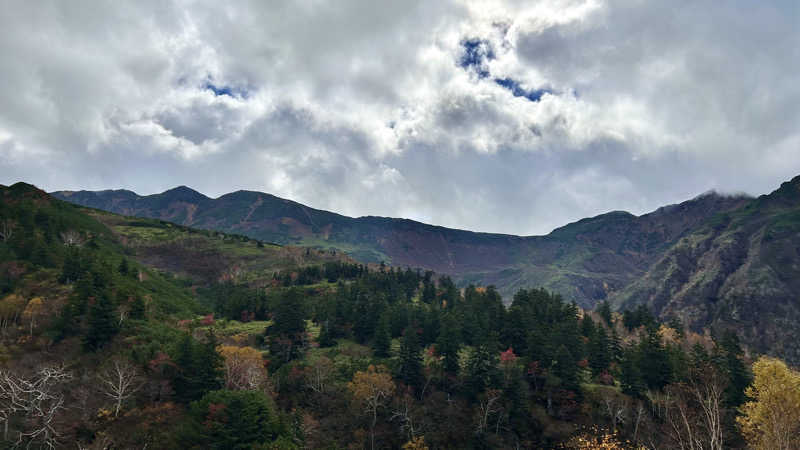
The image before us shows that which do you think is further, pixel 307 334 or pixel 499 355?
pixel 307 334

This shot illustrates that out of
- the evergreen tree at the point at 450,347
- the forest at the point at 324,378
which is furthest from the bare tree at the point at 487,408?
the evergreen tree at the point at 450,347

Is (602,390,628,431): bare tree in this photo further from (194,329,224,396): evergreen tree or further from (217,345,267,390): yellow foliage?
(194,329,224,396): evergreen tree

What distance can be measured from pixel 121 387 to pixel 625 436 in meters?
99.5

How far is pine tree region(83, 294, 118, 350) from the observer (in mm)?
81688

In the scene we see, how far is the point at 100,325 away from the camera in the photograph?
82438 millimetres

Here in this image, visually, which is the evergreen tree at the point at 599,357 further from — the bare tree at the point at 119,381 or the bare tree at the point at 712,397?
the bare tree at the point at 119,381

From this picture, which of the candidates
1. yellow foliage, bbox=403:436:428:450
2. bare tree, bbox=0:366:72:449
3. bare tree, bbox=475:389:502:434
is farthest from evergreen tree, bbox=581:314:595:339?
bare tree, bbox=0:366:72:449

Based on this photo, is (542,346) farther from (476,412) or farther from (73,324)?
(73,324)

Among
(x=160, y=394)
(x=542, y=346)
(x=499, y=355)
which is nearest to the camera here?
(x=160, y=394)

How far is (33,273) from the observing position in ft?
351

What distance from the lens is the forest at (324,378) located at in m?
59.3

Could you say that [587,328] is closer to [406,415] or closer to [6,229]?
[406,415]

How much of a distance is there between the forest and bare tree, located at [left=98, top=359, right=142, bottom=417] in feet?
1.46

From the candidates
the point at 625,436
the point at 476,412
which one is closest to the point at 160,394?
the point at 476,412
